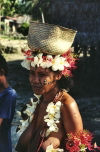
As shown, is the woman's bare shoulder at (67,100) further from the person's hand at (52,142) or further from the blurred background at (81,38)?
the blurred background at (81,38)

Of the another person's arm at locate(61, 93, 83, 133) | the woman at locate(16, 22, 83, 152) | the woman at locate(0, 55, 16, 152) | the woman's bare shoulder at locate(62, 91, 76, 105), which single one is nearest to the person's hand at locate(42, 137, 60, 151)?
the woman at locate(16, 22, 83, 152)

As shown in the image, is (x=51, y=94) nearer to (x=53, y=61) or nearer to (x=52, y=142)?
(x=53, y=61)

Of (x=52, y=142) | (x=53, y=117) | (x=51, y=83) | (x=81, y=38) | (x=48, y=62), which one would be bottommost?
(x=81, y=38)

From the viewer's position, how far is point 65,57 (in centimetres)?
286

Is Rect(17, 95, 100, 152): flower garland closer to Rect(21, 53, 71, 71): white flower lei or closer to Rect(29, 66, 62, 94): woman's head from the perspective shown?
Rect(29, 66, 62, 94): woman's head

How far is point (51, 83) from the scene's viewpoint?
276 cm

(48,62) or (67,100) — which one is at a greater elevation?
(48,62)

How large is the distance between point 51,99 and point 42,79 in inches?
7.6

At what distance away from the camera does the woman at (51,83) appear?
2.69 m

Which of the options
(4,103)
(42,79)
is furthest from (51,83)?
(4,103)

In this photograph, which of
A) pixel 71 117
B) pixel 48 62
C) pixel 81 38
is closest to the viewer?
pixel 71 117

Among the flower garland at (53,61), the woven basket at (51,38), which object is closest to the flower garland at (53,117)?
the flower garland at (53,61)

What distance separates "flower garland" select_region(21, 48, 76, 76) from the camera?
9.01 feet

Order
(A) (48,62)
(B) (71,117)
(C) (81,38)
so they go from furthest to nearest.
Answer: (C) (81,38) < (A) (48,62) < (B) (71,117)
